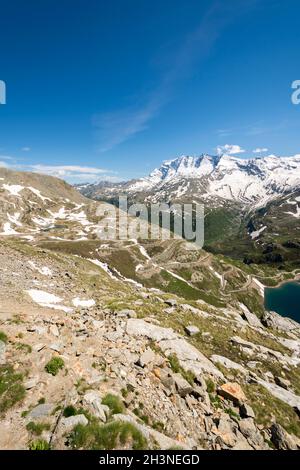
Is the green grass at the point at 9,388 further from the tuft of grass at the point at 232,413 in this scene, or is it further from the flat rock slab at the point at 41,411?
the tuft of grass at the point at 232,413

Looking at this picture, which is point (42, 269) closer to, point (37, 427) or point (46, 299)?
point (46, 299)

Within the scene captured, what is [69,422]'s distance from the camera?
43.1ft

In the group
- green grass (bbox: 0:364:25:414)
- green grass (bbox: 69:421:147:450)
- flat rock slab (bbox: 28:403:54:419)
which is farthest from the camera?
green grass (bbox: 0:364:25:414)

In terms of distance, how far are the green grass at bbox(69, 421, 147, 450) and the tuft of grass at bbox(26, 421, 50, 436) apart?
1.48 metres

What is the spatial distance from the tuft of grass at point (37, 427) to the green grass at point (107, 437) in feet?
4.85

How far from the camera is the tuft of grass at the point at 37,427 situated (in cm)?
1283

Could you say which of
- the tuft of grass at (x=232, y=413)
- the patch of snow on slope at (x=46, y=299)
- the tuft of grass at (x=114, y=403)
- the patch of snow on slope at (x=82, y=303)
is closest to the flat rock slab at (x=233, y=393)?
the tuft of grass at (x=232, y=413)

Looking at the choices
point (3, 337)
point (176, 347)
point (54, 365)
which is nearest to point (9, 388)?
point (54, 365)

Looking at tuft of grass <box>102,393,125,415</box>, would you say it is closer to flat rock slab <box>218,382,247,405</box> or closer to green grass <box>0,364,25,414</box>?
green grass <box>0,364,25,414</box>

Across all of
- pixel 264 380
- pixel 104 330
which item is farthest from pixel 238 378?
pixel 104 330

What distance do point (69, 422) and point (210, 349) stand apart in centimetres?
2096

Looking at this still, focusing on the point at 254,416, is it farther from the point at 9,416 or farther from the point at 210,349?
the point at 9,416

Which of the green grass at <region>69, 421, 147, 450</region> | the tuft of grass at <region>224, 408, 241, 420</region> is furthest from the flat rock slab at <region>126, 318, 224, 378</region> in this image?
the green grass at <region>69, 421, 147, 450</region>

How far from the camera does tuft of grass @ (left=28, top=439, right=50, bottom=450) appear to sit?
1204 centimetres
